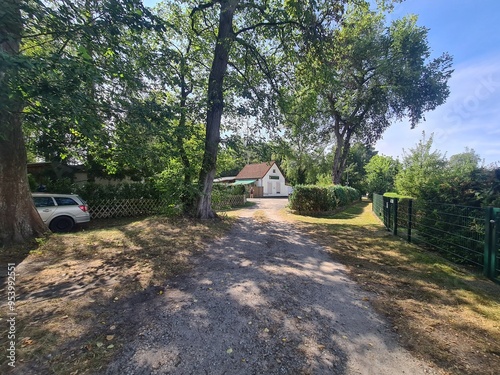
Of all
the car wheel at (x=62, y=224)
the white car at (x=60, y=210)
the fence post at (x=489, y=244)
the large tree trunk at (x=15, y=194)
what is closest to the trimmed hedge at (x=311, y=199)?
the fence post at (x=489, y=244)

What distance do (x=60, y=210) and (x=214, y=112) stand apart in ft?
24.5

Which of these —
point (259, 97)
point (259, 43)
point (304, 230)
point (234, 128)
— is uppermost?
point (259, 43)

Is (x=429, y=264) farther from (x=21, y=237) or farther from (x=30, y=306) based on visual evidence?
(x=21, y=237)

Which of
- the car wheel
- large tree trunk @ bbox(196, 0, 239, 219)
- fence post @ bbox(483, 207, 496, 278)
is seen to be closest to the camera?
fence post @ bbox(483, 207, 496, 278)

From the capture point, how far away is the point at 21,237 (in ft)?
19.5

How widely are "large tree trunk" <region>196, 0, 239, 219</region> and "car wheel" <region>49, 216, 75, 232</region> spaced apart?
5.29m

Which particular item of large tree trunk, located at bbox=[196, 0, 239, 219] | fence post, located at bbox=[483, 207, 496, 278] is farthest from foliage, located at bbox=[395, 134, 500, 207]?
large tree trunk, located at bbox=[196, 0, 239, 219]

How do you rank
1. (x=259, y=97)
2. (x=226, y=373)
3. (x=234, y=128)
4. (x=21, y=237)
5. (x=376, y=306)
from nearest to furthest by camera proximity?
(x=226, y=373)
(x=376, y=306)
(x=21, y=237)
(x=259, y=97)
(x=234, y=128)

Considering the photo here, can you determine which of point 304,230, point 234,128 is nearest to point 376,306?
point 304,230

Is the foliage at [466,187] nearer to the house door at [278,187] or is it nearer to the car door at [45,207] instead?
the car door at [45,207]

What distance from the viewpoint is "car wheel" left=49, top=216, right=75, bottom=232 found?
909cm

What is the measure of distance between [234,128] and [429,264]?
8.76m

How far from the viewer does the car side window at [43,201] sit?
876 centimetres

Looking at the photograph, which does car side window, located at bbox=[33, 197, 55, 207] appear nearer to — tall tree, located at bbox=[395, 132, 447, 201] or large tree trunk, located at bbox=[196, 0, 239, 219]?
large tree trunk, located at bbox=[196, 0, 239, 219]
